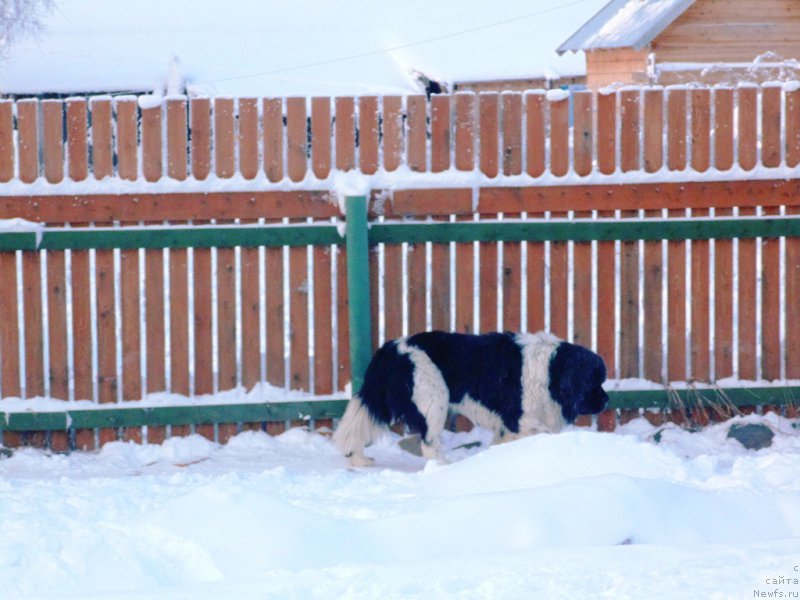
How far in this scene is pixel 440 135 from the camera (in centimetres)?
770

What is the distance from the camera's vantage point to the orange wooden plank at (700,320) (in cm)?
787

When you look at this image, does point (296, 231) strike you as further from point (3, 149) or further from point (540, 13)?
point (540, 13)

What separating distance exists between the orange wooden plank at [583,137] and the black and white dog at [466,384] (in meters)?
1.19

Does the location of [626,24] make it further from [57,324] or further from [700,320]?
[57,324]

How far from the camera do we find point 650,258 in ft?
25.7

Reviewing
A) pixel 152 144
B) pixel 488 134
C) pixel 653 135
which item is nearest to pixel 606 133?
pixel 653 135

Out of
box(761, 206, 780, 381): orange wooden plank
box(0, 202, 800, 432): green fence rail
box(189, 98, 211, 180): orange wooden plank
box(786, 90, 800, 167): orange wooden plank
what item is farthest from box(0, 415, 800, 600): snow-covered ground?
box(786, 90, 800, 167): orange wooden plank

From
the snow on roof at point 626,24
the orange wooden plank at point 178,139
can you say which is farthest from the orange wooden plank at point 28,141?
the snow on roof at point 626,24

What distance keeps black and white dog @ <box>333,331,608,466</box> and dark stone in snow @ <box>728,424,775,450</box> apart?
0.90 m

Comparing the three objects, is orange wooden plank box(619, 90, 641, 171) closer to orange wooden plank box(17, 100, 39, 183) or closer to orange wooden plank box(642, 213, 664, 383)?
orange wooden plank box(642, 213, 664, 383)

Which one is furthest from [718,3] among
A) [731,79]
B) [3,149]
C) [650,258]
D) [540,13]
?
[3,149]

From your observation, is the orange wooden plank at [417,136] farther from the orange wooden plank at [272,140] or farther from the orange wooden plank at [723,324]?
the orange wooden plank at [723,324]

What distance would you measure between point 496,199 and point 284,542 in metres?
3.54

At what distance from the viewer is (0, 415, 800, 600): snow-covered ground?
13.7ft
